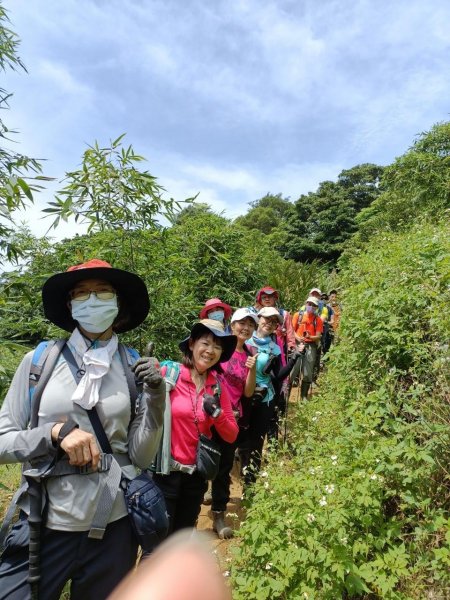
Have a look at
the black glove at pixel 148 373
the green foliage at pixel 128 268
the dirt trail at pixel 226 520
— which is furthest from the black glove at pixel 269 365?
the black glove at pixel 148 373

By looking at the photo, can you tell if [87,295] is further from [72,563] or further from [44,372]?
[72,563]

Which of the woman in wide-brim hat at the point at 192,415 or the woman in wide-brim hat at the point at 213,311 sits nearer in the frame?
the woman in wide-brim hat at the point at 192,415

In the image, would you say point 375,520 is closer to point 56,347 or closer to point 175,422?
point 175,422

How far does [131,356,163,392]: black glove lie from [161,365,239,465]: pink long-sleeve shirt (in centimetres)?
72

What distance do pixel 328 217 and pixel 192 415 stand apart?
29.4 metres

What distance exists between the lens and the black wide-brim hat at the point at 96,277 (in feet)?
5.70

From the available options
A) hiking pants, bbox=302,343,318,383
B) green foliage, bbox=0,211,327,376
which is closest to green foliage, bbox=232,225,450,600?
green foliage, bbox=0,211,327,376

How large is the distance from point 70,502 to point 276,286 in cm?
893

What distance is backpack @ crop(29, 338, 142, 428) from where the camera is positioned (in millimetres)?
A: 1507

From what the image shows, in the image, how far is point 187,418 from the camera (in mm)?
2289

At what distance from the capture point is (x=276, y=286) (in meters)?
10.1

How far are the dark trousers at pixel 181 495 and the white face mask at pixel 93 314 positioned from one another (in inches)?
40.3

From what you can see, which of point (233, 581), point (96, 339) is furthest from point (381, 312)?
point (96, 339)

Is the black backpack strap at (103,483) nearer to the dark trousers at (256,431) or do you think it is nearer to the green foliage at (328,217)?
the dark trousers at (256,431)
